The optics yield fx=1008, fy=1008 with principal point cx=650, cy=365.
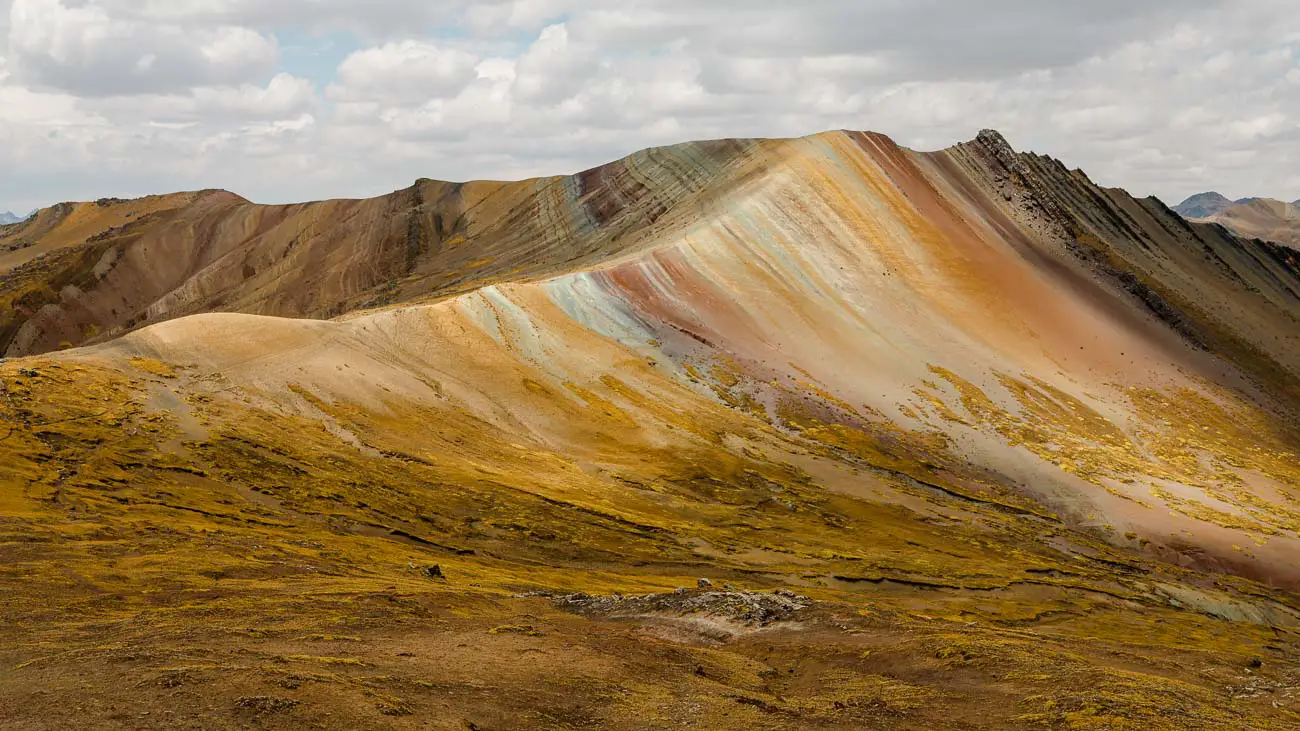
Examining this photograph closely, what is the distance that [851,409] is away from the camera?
7119cm

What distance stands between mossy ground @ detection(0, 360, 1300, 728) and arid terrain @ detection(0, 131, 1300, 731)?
0.67 ft

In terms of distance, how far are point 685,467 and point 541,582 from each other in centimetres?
2096

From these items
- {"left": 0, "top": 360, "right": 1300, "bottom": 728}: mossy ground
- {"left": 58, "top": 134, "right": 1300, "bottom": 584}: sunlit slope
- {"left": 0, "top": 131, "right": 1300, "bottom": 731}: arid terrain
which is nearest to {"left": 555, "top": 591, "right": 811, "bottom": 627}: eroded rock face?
{"left": 0, "top": 131, "right": 1300, "bottom": 731}: arid terrain

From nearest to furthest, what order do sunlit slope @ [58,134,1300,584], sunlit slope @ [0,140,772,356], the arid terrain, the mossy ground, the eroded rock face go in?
1. the mossy ground
2. the arid terrain
3. the eroded rock face
4. sunlit slope @ [58,134,1300,584]
5. sunlit slope @ [0,140,772,356]

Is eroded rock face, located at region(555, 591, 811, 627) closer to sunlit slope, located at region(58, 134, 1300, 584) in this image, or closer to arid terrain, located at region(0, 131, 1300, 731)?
arid terrain, located at region(0, 131, 1300, 731)

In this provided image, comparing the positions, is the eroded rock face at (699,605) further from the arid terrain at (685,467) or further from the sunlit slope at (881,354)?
the sunlit slope at (881,354)

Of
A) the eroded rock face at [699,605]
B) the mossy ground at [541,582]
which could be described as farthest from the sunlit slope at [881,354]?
the eroded rock face at [699,605]

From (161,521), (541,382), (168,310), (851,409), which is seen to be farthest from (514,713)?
(168,310)

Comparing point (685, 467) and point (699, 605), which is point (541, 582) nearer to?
point (699, 605)

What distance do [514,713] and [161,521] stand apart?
21.5 metres

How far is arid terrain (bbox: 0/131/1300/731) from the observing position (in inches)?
942

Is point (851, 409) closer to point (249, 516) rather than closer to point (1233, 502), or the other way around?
point (1233, 502)

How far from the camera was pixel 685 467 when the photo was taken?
190 feet

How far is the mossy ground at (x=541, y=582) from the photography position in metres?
21.9
